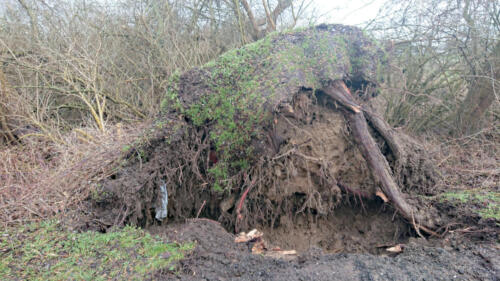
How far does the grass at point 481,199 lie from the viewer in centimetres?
366

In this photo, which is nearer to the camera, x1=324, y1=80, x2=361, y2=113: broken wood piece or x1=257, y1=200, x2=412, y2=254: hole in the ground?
x1=257, y1=200, x2=412, y2=254: hole in the ground

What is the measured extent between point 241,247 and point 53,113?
747 centimetres

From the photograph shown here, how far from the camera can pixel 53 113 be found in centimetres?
811

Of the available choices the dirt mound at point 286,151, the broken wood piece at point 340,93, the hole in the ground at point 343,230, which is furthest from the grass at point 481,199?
the broken wood piece at point 340,93

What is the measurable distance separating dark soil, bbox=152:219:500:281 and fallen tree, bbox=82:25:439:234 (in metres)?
0.99

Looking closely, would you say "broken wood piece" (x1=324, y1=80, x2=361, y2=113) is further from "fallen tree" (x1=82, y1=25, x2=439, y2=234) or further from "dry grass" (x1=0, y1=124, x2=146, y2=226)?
"dry grass" (x1=0, y1=124, x2=146, y2=226)

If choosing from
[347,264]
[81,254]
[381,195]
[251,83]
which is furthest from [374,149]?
[81,254]

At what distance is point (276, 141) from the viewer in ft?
15.0

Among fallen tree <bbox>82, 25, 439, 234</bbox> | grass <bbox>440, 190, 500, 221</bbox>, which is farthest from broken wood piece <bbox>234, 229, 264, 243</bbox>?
grass <bbox>440, 190, 500, 221</bbox>

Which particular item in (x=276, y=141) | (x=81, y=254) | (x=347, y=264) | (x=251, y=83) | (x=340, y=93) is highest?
(x=251, y=83)

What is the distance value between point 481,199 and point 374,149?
158cm

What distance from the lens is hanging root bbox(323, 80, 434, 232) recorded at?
13.5 feet

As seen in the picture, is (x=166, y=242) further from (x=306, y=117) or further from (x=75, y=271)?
(x=306, y=117)

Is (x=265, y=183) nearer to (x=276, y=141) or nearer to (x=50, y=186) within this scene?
(x=276, y=141)
